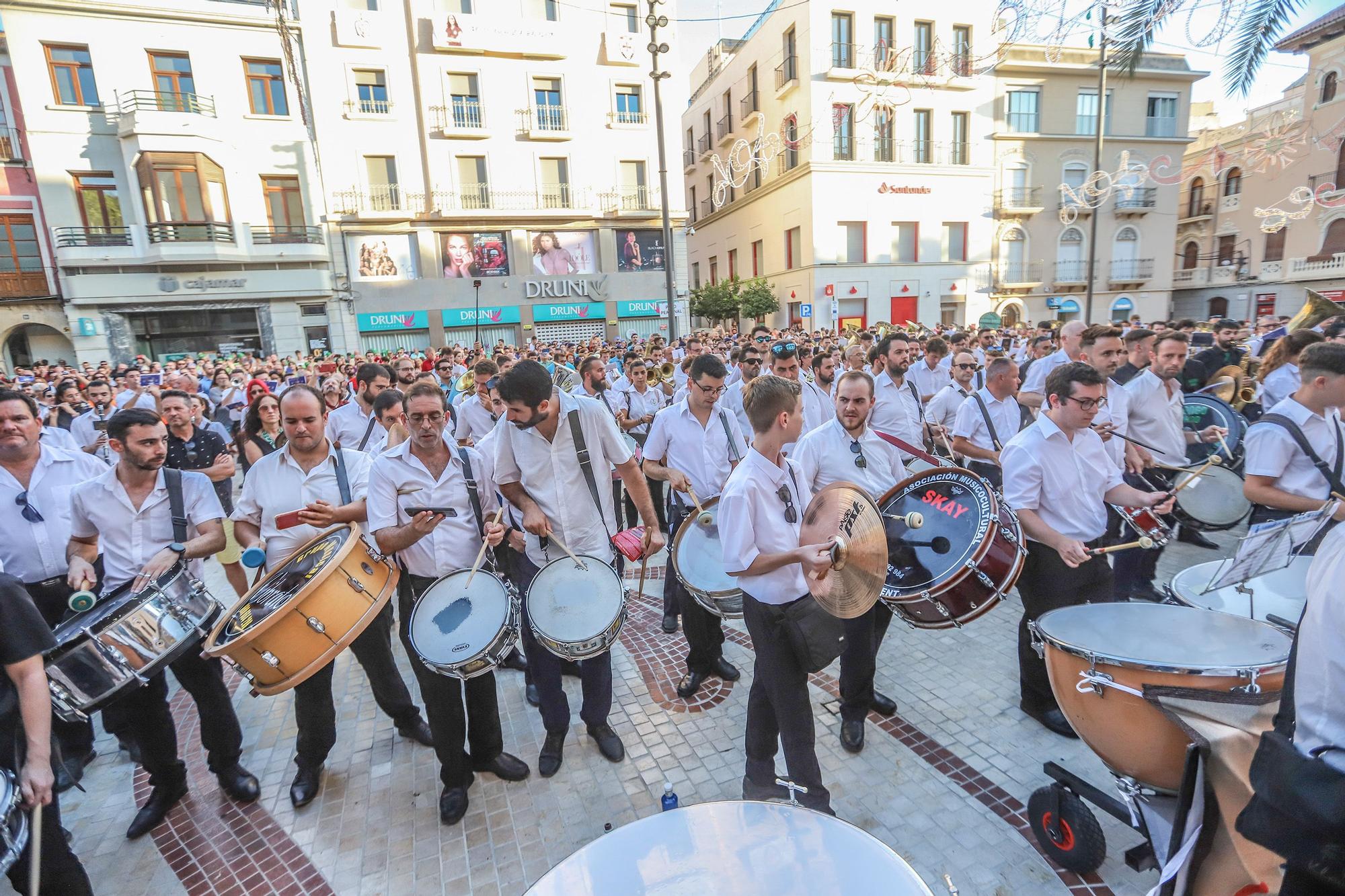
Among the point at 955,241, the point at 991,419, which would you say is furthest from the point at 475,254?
the point at 991,419

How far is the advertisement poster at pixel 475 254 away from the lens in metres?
27.2

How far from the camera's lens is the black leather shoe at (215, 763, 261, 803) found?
3725 millimetres

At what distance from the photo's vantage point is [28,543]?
386 cm

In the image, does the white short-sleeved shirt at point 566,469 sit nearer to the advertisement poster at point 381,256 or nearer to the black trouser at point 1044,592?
the black trouser at point 1044,592

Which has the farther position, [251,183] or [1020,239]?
[1020,239]

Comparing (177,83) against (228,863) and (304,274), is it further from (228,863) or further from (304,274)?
(228,863)

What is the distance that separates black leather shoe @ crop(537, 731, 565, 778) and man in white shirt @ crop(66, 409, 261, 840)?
5.52 ft

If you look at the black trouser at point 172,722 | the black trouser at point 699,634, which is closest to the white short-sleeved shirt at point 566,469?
the black trouser at point 699,634

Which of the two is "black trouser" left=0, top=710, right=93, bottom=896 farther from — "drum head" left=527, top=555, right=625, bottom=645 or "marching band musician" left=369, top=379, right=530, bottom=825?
"drum head" left=527, top=555, right=625, bottom=645

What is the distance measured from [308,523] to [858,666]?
3322 mm

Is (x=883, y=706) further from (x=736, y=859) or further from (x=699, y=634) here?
(x=736, y=859)

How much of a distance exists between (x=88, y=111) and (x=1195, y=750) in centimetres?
3276

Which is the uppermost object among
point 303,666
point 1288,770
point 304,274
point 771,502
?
point 304,274

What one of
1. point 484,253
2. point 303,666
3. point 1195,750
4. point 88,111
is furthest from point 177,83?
point 1195,750
